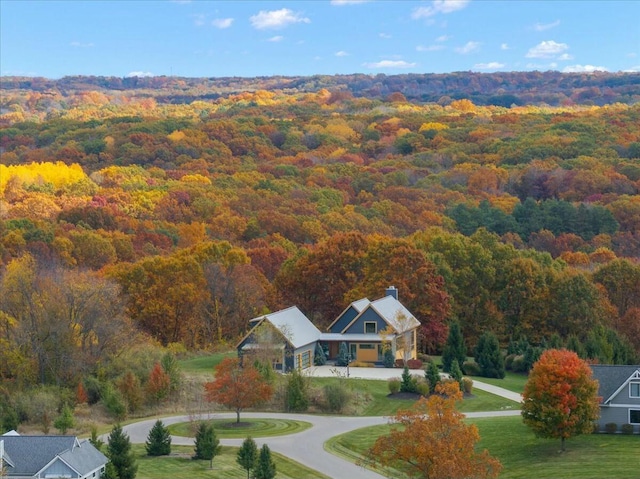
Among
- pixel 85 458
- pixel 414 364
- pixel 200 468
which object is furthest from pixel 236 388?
pixel 414 364

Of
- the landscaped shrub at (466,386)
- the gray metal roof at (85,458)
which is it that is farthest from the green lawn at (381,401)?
the gray metal roof at (85,458)

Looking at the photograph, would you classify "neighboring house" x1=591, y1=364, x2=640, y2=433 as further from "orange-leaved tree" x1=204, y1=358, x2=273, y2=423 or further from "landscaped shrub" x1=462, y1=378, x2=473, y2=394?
"orange-leaved tree" x1=204, y1=358, x2=273, y2=423

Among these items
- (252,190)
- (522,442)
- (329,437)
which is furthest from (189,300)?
(252,190)

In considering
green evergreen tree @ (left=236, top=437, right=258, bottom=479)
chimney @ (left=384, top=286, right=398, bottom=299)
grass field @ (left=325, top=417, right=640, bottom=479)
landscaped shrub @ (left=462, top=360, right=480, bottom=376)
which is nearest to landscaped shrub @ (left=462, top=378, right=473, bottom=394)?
grass field @ (left=325, top=417, right=640, bottom=479)

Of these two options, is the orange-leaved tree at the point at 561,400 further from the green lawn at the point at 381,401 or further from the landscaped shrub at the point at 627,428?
the green lawn at the point at 381,401

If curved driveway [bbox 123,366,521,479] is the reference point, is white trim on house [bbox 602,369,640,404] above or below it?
above

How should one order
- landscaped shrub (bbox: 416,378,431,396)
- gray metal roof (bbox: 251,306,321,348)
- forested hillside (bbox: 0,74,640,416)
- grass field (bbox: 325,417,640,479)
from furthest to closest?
forested hillside (bbox: 0,74,640,416), gray metal roof (bbox: 251,306,321,348), landscaped shrub (bbox: 416,378,431,396), grass field (bbox: 325,417,640,479)
